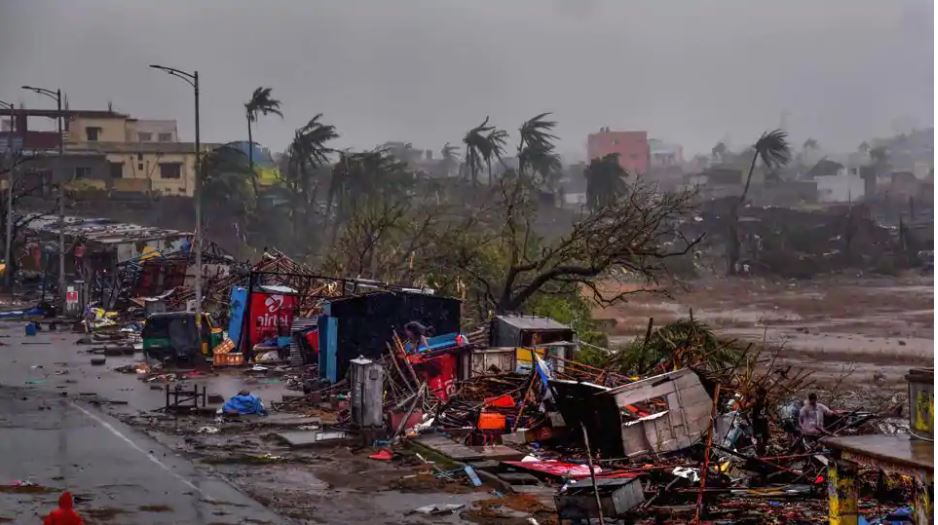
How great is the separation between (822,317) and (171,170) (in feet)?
145

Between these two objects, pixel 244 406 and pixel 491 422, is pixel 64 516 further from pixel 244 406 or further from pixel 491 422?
pixel 244 406

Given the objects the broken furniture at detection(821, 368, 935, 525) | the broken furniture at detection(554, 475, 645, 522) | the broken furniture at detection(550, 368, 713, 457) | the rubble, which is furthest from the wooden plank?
the broken furniture at detection(821, 368, 935, 525)

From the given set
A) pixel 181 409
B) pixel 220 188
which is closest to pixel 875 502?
pixel 181 409

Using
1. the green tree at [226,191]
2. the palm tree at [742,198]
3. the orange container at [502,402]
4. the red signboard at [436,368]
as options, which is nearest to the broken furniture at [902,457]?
the orange container at [502,402]

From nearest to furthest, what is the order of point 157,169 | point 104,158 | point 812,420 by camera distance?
1. point 812,420
2. point 104,158
3. point 157,169

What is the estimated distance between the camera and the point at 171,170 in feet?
245

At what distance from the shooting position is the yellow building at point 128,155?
7188 centimetres

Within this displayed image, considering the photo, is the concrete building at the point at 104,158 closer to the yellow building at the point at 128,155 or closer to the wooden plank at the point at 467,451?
the yellow building at the point at 128,155

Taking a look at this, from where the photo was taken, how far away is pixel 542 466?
1504cm

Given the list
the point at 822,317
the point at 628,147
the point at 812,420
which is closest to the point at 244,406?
the point at 812,420

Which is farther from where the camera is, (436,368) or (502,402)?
(436,368)

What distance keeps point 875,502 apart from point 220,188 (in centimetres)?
6101

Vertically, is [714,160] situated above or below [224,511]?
above

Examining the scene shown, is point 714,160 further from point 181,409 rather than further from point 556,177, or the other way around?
point 181,409
